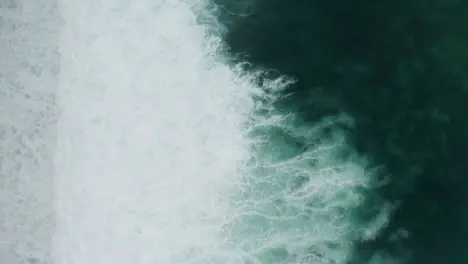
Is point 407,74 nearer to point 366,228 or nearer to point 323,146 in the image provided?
point 323,146

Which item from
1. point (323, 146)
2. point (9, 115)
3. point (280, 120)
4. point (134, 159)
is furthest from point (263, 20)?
point (9, 115)

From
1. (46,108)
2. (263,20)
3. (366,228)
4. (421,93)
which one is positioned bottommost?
(366,228)

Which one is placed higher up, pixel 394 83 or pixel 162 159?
pixel 394 83

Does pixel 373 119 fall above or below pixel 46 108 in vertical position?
above
